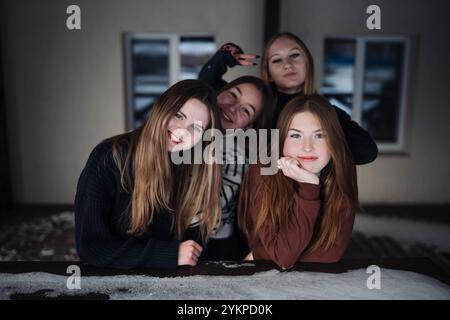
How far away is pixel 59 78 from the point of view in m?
4.63

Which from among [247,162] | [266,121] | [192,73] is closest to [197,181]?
[247,162]

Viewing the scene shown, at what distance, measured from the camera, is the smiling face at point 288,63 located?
167 cm

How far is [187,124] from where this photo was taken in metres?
1.37

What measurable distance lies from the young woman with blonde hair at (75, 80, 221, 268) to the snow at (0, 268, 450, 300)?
106 millimetres

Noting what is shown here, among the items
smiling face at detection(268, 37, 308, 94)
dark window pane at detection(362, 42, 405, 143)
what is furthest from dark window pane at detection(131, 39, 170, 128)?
smiling face at detection(268, 37, 308, 94)

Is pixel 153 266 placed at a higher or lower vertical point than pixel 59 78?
lower

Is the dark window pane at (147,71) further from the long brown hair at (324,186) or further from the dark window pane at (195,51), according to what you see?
the long brown hair at (324,186)

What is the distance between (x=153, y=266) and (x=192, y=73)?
12.2 feet

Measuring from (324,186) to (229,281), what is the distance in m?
0.47

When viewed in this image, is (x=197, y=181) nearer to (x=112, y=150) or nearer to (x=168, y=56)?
(x=112, y=150)

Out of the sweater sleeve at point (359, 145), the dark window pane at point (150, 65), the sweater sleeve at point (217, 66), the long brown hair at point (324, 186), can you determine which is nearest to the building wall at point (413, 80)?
the dark window pane at point (150, 65)

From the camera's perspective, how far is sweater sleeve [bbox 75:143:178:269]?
4.36ft
